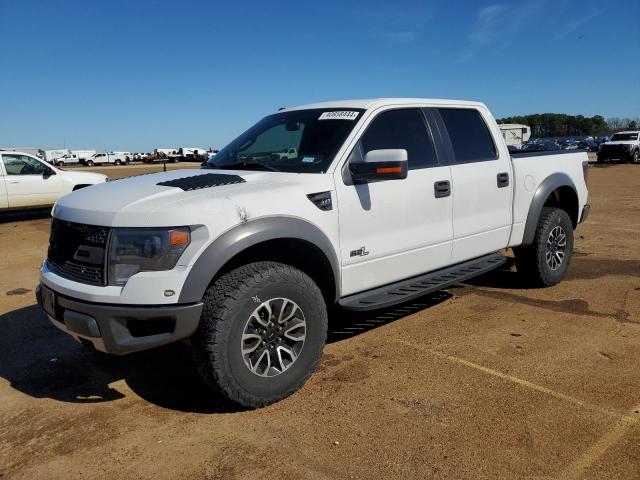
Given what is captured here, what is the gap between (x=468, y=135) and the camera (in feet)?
15.5

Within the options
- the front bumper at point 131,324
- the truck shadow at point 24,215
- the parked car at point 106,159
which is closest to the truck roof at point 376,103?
the front bumper at point 131,324

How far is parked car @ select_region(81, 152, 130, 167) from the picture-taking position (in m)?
73.1

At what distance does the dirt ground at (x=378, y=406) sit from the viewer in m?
2.62

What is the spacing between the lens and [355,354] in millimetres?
3988

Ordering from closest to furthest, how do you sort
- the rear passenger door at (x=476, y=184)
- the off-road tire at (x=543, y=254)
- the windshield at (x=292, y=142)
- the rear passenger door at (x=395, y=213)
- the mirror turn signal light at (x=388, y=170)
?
the mirror turn signal light at (x=388, y=170) < the rear passenger door at (x=395, y=213) < the windshield at (x=292, y=142) < the rear passenger door at (x=476, y=184) < the off-road tire at (x=543, y=254)

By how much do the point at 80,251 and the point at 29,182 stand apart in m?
11.0

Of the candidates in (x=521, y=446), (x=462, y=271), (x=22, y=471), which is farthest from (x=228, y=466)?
(x=462, y=271)

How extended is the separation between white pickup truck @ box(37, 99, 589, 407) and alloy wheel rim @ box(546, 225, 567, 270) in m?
0.77

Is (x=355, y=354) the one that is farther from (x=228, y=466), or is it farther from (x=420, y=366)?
(x=228, y=466)

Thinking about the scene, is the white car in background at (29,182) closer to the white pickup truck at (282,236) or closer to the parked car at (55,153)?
the white pickup truck at (282,236)

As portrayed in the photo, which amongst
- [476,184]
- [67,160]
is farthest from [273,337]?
[67,160]

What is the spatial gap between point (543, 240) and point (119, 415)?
4243mm

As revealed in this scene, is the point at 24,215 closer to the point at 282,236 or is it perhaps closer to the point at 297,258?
the point at 297,258

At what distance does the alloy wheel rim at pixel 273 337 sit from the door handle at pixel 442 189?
1.60 m
